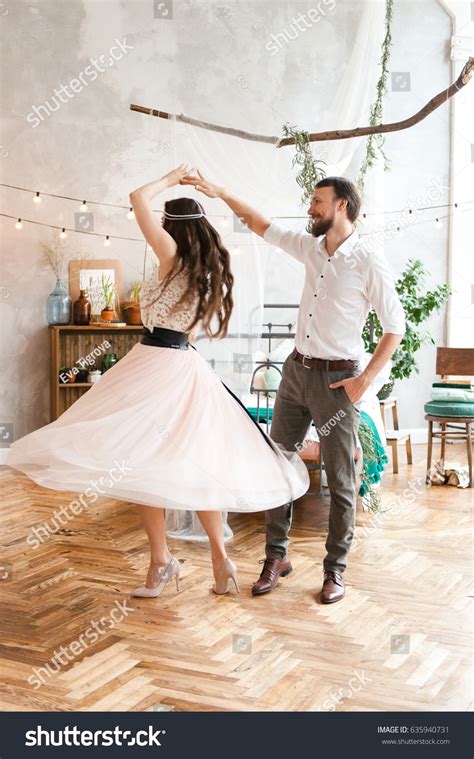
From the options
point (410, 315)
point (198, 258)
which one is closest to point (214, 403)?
point (198, 258)

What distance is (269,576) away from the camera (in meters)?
3.44

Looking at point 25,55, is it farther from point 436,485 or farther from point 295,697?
point 295,697

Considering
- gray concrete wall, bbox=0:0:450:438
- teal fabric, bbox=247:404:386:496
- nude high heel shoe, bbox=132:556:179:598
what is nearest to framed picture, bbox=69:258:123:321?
gray concrete wall, bbox=0:0:450:438

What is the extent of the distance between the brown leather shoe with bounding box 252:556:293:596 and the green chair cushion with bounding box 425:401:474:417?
8.30 ft

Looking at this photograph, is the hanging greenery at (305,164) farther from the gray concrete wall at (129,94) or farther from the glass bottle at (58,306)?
the glass bottle at (58,306)

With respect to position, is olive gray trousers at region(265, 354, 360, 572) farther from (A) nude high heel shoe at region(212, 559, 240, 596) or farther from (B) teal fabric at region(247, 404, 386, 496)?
(B) teal fabric at region(247, 404, 386, 496)

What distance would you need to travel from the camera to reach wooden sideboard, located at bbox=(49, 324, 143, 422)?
6.42 m

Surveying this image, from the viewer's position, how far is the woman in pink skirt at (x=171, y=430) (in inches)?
112

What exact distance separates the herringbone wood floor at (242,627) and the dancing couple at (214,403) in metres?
0.19

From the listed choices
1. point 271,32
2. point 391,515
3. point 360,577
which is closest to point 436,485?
point 391,515

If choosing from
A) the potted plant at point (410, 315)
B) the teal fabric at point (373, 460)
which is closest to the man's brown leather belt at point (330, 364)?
the teal fabric at point (373, 460)

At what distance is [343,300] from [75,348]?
380cm

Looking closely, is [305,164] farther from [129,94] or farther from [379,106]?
[129,94]
